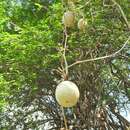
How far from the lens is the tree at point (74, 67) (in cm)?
743

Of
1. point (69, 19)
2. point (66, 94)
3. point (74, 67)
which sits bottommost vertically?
point (74, 67)

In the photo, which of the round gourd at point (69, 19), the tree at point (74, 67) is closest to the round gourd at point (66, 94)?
the round gourd at point (69, 19)

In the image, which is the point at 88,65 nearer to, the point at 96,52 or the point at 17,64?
the point at 96,52

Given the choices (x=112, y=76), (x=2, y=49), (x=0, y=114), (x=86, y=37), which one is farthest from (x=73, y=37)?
(x=0, y=114)

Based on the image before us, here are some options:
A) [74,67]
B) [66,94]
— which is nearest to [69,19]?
[66,94]

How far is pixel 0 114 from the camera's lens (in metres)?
8.90

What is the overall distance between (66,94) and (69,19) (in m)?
0.53

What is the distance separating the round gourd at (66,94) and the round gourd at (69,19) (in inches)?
15.6

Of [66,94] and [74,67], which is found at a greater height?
[66,94]

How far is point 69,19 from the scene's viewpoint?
2256 mm

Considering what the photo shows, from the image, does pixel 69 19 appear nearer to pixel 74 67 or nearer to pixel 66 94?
pixel 66 94

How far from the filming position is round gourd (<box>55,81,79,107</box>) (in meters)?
1.81

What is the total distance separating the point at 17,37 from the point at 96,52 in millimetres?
1492

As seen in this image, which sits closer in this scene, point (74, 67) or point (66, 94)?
point (66, 94)
